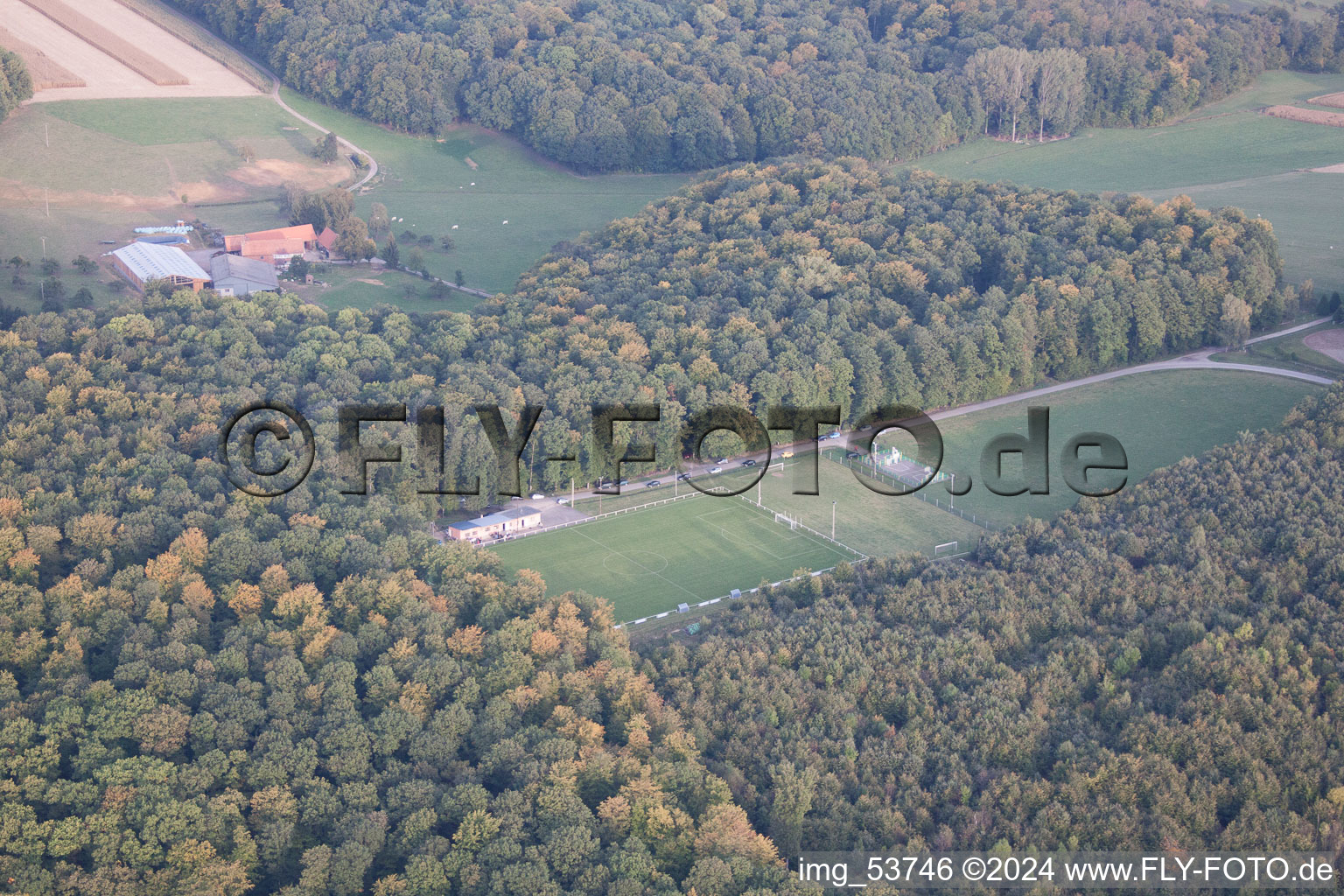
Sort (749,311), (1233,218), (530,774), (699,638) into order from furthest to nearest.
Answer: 1. (1233,218)
2. (749,311)
3. (699,638)
4. (530,774)

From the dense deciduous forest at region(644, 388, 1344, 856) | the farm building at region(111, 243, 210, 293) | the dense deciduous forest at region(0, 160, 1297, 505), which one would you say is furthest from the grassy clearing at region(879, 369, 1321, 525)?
the farm building at region(111, 243, 210, 293)

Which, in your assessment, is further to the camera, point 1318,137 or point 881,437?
point 1318,137

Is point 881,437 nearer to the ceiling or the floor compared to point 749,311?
nearer to the floor

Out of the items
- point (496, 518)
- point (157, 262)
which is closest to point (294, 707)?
point (496, 518)

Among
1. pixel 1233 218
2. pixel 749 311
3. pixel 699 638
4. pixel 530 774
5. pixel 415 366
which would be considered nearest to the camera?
pixel 530 774

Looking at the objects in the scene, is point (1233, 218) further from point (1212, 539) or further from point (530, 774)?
point (530, 774)

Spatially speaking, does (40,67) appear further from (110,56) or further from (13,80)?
(110,56)

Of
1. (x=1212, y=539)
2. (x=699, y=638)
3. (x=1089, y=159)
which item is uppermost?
(x=1089, y=159)

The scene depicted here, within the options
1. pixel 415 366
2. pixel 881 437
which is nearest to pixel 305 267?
pixel 415 366
